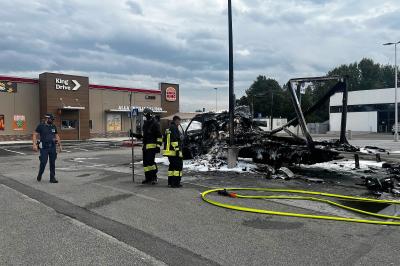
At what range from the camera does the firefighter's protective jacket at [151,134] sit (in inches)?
379

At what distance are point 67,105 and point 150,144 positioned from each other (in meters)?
32.6

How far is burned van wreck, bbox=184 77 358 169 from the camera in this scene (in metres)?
10.8

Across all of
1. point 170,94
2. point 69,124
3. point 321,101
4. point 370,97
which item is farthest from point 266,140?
point 370,97

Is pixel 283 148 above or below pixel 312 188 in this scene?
above

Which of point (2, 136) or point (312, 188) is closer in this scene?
point (312, 188)

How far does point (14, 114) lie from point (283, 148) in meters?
32.2

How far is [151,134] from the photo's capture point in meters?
9.65

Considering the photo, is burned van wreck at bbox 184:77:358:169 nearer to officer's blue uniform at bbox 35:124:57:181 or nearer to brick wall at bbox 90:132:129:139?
officer's blue uniform at bbox 35:124:57:181

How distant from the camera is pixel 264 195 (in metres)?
8.26

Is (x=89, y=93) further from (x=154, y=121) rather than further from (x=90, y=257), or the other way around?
(x=90, y=257)

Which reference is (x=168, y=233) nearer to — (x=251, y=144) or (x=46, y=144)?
(x=46, y=144)

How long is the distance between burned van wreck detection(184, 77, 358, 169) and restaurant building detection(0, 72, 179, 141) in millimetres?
20011

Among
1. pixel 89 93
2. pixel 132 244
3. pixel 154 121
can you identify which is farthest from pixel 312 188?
pixel 89 93

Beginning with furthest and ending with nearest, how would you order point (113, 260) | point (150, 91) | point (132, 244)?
1. point (150, 91)
2. point (132, 244)
3. point (113, 260)
